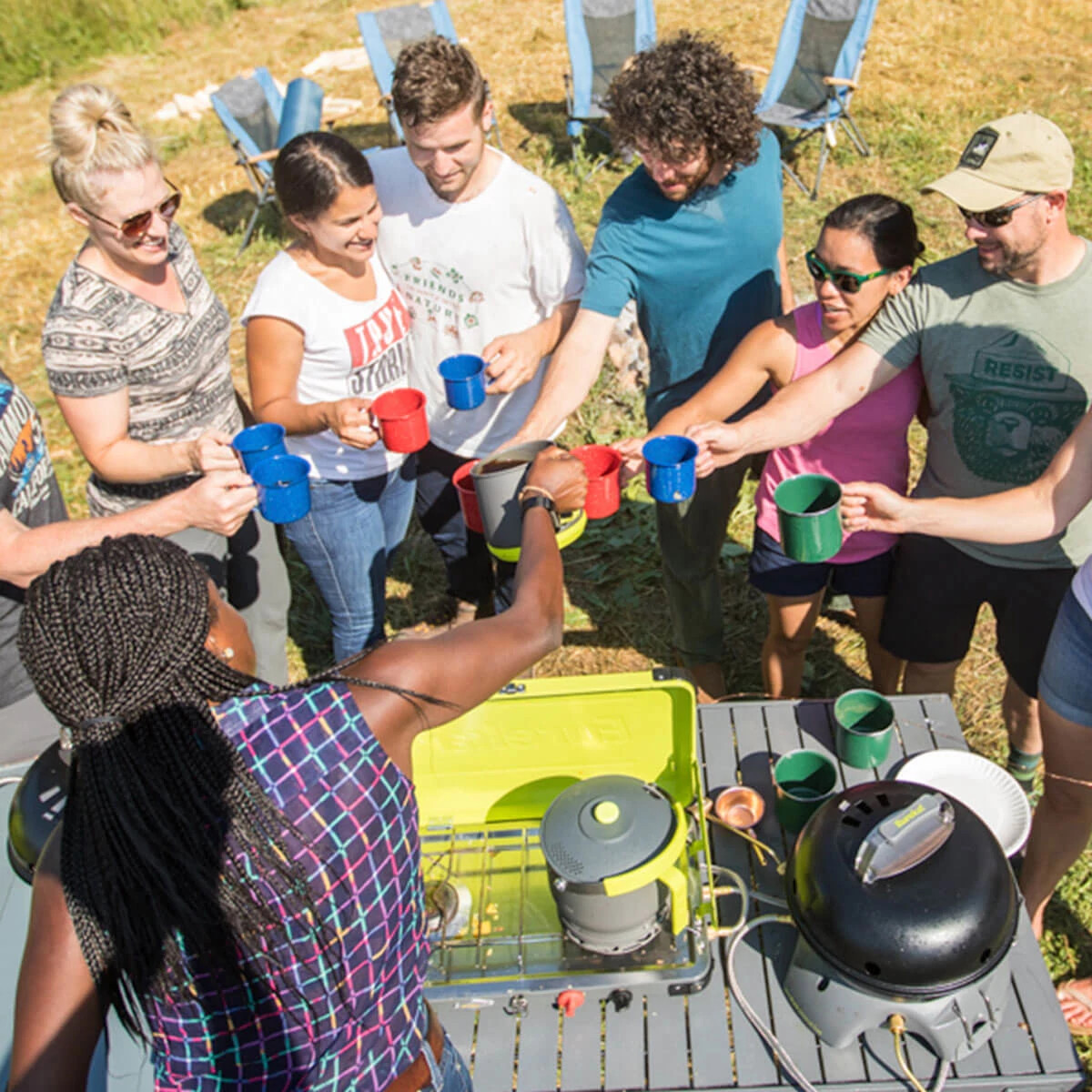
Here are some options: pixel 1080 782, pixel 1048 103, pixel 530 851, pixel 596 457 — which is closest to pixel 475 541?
pixel 596 457

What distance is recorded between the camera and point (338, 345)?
10.8ft

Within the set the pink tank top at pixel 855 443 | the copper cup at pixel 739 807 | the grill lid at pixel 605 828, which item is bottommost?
the copper cup at pixel 739 807

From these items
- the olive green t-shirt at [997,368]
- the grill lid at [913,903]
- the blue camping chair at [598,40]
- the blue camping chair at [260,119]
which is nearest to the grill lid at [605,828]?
the grill lid at [913,903]

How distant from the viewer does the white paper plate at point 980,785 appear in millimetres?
2674

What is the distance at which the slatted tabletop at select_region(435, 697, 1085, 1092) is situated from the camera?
2.16 meters

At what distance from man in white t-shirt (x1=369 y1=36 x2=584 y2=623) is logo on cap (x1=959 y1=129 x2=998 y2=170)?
4.42ft

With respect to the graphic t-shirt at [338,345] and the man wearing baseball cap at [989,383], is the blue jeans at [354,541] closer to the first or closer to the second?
the graphic t-shirt at [338,345]

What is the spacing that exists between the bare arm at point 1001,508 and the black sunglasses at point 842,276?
616 mm

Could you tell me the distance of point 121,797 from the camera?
4.67ft

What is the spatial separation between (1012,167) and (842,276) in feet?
1.66

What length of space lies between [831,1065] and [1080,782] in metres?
1.02

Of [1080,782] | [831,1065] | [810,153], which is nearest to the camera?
[831,1065]

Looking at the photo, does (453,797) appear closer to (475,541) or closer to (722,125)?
(475,541)

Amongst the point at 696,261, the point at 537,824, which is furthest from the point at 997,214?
the point at 537,824
